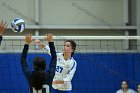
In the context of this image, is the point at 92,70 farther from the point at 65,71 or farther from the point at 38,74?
the point at 38,74

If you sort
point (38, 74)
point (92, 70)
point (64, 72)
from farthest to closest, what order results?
point (92, 70)
point (64, 72)
point (38, 74)

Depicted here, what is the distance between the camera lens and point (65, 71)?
6137 millimetres

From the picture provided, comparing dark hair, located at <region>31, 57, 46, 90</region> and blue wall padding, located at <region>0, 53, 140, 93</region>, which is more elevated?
dark hair, located at <region>31, 57, 46, 90</region>

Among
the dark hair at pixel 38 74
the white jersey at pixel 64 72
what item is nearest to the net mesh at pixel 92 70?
the white jersey at pixel 64 72

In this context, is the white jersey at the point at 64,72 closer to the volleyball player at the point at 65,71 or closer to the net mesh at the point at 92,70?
the volleyball player at the point at 65,71

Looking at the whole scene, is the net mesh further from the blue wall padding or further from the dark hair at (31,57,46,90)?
the dark hair at (31,57,46,90)

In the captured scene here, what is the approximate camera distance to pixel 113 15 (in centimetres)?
1015

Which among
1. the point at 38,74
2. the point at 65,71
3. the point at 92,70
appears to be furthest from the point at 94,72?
the point at 38,74

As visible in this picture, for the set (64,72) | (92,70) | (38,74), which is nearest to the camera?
(38,74)

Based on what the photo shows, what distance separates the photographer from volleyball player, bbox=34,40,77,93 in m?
6.05

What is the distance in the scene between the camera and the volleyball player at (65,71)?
19.9 feet

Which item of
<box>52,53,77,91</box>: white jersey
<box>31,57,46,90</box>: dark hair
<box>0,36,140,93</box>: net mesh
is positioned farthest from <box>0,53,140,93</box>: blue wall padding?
<box>31,57,46,90</box>: dark hair

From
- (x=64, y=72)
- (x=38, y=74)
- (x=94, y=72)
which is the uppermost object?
(x=38, y=74)

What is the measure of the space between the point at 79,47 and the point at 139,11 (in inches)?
69.1
